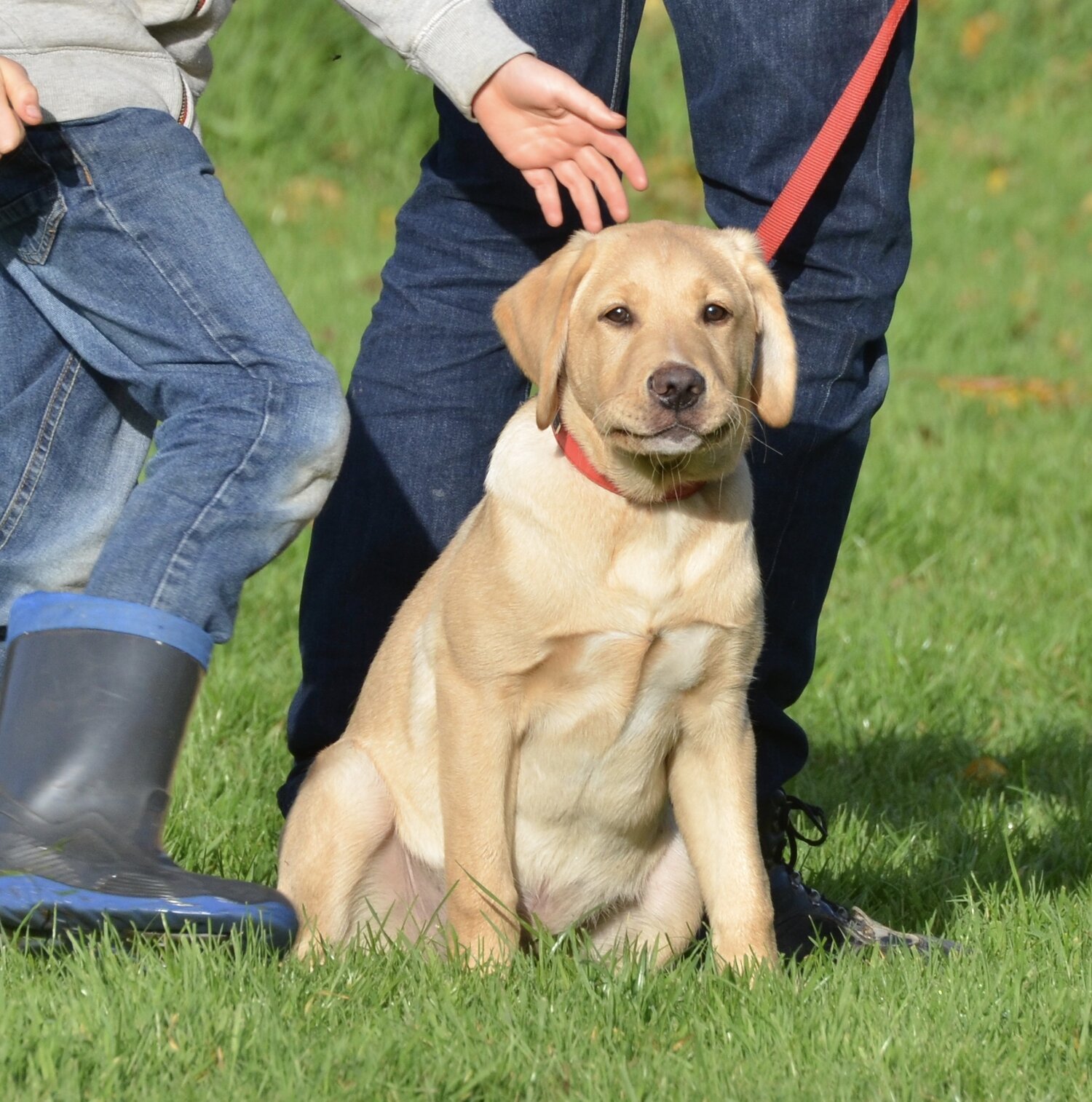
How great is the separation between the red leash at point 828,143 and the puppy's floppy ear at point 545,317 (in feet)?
1.04

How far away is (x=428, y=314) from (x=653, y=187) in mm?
6881

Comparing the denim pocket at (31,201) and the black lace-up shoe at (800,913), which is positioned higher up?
the denim pocket at (31,201)

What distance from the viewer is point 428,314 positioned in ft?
10.3

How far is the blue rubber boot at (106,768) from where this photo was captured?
85.2 inches

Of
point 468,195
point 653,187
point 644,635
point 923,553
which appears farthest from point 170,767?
point 653,187

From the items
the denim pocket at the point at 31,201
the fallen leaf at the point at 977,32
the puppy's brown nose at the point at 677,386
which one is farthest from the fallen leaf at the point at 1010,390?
the fallen leaf at the point at 977,32

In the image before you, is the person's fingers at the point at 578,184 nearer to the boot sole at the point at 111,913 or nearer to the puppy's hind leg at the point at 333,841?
the puppy's hind leg at the point at 333,841

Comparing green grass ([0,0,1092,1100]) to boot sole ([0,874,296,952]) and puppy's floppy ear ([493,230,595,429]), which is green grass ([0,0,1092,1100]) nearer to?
boot sole ([0,874,296,952])

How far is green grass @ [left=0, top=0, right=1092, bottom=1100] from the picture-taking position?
2.05 meters

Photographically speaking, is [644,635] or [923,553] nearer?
[644,635]

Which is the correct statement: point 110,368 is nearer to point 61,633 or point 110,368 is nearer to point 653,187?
point 61,633

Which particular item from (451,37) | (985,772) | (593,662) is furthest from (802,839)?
(451,37)

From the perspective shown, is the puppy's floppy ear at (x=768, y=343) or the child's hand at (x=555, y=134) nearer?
the child's hand at (x=555, y=134)

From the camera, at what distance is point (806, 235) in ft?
9.75
